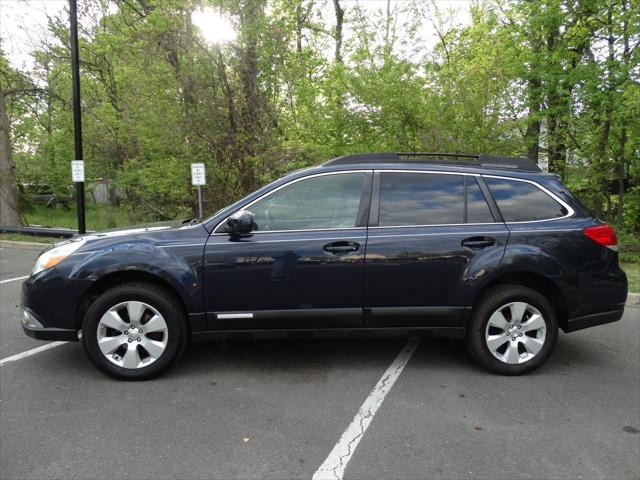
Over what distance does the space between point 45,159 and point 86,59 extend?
503cm

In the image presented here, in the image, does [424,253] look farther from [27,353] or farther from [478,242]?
[27,353]

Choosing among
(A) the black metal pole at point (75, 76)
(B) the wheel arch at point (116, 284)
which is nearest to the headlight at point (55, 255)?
(B) the wheel arch at point (116, 284)

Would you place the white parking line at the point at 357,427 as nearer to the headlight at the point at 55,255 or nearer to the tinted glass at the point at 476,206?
the tinted glass at the point at 476,206

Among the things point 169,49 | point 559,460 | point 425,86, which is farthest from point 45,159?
point 559,460

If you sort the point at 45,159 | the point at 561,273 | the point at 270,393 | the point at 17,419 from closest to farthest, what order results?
the point at 17,419 < the point at 270,393 < the point at 561,273 < the point at 45,159

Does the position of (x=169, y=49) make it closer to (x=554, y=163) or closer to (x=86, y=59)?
(x=86, y=59)

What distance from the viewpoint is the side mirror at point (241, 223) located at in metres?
3.59

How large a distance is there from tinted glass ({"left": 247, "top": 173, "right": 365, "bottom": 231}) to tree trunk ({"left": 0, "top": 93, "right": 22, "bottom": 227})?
1328 cm

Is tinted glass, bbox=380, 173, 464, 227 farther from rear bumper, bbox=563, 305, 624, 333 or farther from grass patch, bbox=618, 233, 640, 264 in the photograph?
grass patch, bbox=618, 233, 640, 264

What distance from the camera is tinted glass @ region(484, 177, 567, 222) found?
3.85m

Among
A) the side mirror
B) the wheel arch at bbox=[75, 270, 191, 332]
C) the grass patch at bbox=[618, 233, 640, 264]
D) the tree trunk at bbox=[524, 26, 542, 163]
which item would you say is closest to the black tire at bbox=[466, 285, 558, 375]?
the side mirror

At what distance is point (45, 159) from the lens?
58.9 ft

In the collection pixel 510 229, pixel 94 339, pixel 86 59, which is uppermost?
pixel 86 59

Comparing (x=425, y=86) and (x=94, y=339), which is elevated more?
(x=425, y=86)
